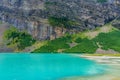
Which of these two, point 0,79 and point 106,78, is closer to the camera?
point 0,79

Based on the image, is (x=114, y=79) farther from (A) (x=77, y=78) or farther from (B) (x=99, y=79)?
(A) (x=77, y=78)

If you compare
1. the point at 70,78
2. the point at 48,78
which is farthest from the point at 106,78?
the point at 48,78

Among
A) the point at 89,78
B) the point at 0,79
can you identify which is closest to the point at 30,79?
the point at 0,79

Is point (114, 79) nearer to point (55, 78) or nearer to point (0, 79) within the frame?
point (55, 78)

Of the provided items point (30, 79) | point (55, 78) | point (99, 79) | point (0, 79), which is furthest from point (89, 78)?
point (0, 79)

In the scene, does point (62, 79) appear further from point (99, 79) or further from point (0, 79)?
point (0, 79)

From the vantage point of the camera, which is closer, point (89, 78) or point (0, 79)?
point (0, 79)
